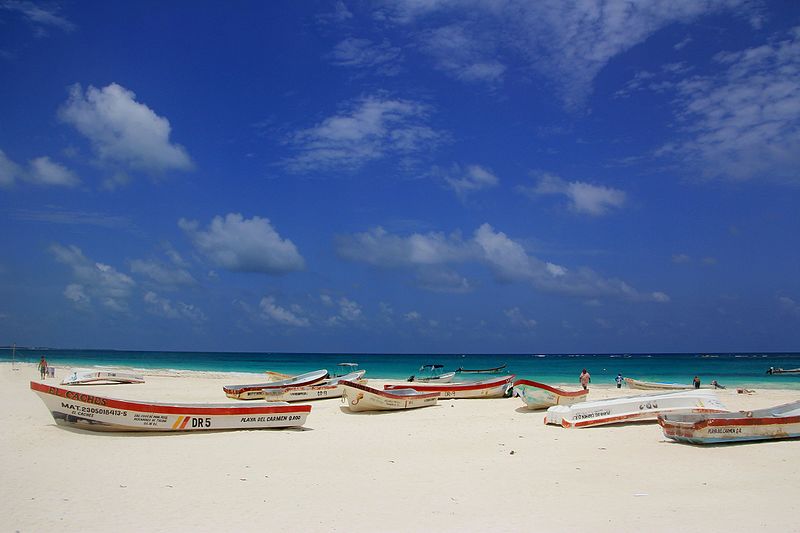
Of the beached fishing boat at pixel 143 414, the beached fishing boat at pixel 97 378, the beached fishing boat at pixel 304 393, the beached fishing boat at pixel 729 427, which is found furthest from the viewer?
the beached fishing boat at pixel 97 378

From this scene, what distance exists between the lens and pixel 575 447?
13.6 m

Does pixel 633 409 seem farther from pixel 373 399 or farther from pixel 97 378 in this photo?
pixel 97 378

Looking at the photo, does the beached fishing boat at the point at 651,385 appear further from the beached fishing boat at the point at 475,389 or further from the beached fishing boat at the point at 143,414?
the beached fishing boat at the point at 143,414

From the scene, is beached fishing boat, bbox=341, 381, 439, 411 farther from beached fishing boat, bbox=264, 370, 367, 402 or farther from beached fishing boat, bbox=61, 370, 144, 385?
beached fishing boat, bbox=61, 370, 144, 385

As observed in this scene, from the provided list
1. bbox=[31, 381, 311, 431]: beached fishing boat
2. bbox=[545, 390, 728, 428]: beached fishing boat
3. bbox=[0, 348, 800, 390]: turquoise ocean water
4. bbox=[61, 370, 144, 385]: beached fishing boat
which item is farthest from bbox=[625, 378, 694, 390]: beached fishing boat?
bbox=[61, 370, 144, 385]: beached fishing boat

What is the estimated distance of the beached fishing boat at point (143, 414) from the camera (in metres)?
14.2

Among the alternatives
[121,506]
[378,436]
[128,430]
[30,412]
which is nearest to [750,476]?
[378,436]

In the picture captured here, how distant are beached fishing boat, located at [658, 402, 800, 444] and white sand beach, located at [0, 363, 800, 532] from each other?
273mm

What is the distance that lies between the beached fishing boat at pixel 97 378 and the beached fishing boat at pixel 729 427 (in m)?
32.2

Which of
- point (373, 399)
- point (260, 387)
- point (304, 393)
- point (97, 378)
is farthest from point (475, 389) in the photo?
point (97, 378)

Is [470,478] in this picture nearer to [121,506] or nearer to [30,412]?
[121,506]

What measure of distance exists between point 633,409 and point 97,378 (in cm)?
3158

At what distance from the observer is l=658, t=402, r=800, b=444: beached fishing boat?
43.7ft

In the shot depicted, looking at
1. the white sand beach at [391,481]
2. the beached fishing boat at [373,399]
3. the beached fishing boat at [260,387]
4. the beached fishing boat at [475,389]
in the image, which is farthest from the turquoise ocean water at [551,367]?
the white sand beach at [391,481]
